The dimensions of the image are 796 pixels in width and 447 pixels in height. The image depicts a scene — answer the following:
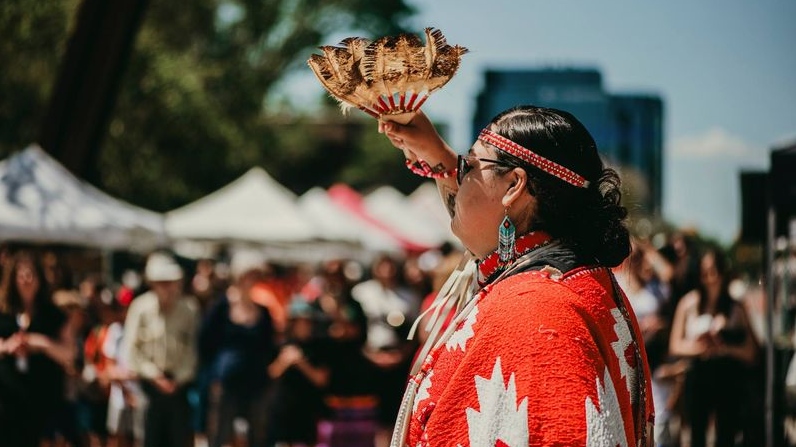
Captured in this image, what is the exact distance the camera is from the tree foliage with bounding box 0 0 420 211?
22312 mm

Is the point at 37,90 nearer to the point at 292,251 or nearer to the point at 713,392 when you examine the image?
the point at 292,251

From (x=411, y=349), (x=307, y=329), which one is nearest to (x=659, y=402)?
(x=411, y=349)

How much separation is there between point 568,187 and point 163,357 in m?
7.12

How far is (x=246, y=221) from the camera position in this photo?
17.2 meters

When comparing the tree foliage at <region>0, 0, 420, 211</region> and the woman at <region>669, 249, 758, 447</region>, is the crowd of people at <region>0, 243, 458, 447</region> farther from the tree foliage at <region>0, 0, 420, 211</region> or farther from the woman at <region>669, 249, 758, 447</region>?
the tree foliage at <region>0, 0, 420, 211</region>

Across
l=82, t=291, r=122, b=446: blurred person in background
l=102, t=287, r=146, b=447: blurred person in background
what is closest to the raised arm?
l=102, t=287, r=146, b=447: blurred person in background

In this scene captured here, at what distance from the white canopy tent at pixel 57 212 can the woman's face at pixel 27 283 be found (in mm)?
3287

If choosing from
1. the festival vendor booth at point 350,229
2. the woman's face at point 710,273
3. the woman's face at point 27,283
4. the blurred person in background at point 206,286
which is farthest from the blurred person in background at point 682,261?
the festival vendor booth at point 350,229

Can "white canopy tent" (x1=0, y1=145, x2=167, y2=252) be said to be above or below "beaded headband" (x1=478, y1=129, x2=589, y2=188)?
above

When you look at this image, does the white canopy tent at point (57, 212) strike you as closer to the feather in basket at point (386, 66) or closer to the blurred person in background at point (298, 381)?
the blurred person in background at point (298, 381)

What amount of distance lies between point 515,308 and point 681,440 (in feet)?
22.4

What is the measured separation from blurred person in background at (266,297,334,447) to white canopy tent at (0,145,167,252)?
9.82 feet

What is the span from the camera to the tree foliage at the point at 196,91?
22.3 m

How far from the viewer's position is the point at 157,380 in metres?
8.80
